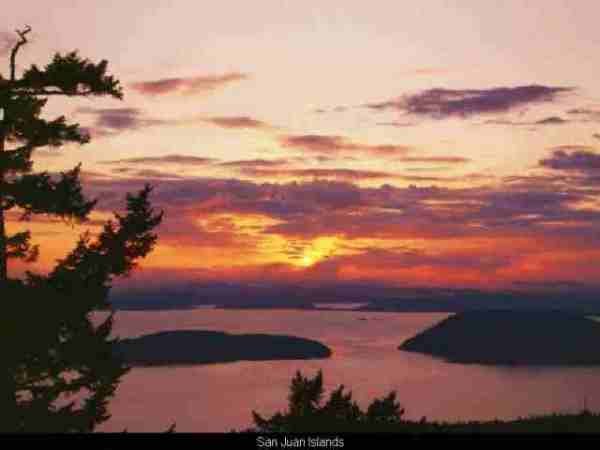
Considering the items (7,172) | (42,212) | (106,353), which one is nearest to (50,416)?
(106,353)

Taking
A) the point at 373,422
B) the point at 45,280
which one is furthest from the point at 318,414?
the point at 45,280

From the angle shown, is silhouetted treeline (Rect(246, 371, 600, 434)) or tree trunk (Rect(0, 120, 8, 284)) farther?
tree trunk (Rect(0, 120, 8, 284))

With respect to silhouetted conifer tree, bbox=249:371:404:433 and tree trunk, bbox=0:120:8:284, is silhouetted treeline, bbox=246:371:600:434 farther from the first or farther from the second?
tree trunk, bbox=0:120:8:284

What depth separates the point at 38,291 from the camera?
21312mm

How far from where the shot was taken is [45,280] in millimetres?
21906

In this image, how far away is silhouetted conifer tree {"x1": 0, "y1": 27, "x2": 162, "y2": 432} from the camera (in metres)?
21.0

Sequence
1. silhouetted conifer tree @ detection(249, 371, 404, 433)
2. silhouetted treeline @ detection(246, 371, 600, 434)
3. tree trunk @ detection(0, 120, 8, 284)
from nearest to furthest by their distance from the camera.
Answer: silhouetted treeline @ detection(246, 371, 600, 434)
tree trunk @ detection(0, 120, 8, 284)
silhouetted conifer tree @ detection(249, 371, 404, 433)

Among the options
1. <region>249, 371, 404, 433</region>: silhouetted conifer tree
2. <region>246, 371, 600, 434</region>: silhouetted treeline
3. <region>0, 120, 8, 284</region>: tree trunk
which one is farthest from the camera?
<region>249, 371, 404, 433</region>: silhouetted conifer tree

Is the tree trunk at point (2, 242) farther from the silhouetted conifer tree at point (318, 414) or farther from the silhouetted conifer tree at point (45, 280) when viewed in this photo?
the silhouetted conifer tree at point (318, 414)

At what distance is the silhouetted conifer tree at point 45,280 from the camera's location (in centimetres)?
2100

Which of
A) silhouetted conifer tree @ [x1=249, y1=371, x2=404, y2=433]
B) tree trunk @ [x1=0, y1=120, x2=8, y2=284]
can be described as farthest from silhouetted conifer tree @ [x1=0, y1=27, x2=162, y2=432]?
silhouetted conifer tree @ [x1=249, y1=371, x2=404, y2=433]

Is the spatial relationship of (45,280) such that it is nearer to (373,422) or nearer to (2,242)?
(2,242)

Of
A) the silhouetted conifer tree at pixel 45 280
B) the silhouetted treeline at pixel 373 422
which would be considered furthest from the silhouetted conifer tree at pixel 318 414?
the silhouetted conifer tree at pixel 45 280

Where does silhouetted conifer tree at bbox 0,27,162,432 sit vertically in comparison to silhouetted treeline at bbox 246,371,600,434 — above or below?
above
